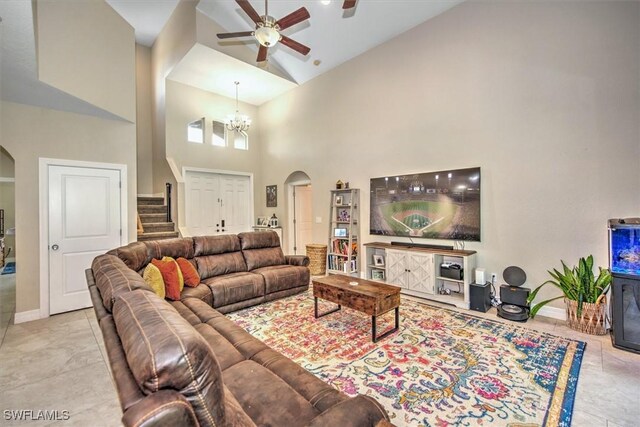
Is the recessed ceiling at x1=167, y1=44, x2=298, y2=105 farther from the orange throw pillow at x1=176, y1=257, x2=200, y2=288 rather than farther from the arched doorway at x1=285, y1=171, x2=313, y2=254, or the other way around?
the orange throw pillow at x1=176, y1=257, x2=200, y2=288

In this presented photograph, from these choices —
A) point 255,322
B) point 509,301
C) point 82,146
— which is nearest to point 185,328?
point 255,322

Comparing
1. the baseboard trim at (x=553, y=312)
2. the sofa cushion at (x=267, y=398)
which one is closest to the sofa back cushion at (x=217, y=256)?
the sofa cushion at (x=267, y=398)

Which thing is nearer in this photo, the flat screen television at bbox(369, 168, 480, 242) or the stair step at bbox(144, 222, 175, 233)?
the flat screen television at bbox(369, 168, 480, 242)

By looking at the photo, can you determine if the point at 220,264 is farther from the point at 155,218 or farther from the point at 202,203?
the point at 155,218

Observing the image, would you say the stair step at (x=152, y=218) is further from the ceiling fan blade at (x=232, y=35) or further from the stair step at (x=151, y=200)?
the ceiling fan blade at (x=232, y=35)

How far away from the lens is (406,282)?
14.3ft

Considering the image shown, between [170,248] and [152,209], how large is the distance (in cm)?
341

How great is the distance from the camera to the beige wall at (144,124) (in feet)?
23.4

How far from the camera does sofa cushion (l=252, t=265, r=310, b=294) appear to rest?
4.03 meters

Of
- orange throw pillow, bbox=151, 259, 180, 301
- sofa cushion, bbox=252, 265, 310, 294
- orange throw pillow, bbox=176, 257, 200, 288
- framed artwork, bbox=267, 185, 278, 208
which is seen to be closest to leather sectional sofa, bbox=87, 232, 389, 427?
orange throw pillow, bbox=151, 259, 180, 301

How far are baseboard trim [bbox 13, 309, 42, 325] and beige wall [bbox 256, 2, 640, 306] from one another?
507 centimetres

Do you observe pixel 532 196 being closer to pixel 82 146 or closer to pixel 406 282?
pixel 406 282

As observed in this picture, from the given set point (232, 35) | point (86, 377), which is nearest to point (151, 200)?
point (232, 35)

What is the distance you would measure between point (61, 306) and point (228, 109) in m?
5.26
